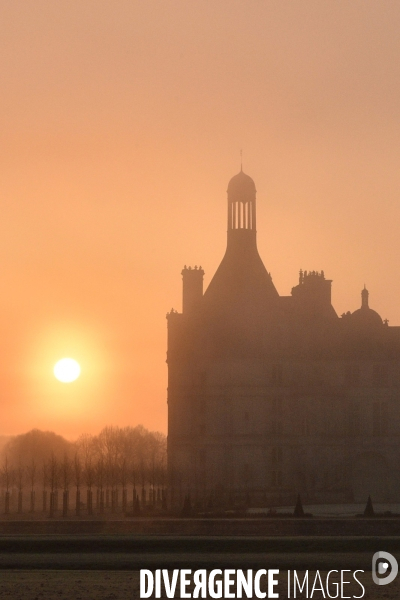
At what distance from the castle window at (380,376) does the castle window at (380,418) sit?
1500 mm

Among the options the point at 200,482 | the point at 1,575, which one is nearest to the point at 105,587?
the point at 1,575

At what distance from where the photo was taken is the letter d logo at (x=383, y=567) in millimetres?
33984

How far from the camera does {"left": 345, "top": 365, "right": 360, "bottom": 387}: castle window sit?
99.1m

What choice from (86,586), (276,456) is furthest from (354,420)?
(86,586)

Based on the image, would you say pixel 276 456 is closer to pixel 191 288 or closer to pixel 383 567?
pixel 191 288

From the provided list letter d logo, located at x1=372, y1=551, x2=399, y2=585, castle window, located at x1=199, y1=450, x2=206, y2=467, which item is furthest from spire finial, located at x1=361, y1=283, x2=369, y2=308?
letter d logo, located at x1=372, y1=551, x2=399, y2=585

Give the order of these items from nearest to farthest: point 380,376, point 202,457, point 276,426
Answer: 1. point 202,457
2. point 276,426
3. point 380,376

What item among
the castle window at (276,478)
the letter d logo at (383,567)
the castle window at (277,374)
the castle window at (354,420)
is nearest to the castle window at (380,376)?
the castle window at (354,420)

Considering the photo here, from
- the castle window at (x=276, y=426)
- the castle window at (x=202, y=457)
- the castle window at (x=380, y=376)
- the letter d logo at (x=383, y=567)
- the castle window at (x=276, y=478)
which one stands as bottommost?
the letter d logo at (x=383, y=567)

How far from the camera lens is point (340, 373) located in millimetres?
99062

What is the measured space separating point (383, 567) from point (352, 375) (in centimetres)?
6317

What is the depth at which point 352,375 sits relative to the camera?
3903 inches

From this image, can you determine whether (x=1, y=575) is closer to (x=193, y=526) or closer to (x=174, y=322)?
(x=193, y=526)

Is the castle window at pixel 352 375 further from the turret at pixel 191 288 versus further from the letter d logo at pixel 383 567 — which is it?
the letter d logo at pixel 383 567
